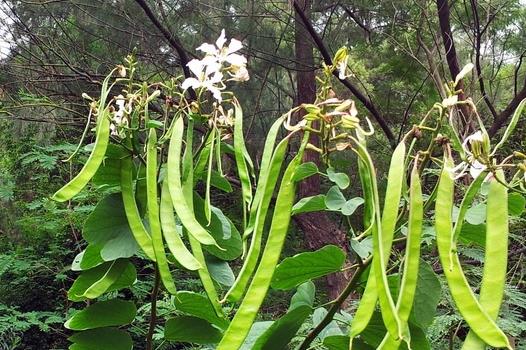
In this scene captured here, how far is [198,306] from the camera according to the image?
2.06 feet

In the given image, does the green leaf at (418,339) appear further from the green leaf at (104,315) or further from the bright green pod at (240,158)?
the green leaf at (104,315)

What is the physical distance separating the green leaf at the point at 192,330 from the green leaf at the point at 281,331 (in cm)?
10

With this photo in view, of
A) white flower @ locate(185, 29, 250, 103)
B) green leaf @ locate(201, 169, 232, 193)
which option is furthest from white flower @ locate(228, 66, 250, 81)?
green leaf @ locate(201, 169, 232, 193)

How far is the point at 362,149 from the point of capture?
0.42 meters

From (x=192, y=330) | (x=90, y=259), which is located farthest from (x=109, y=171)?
(x=192, y=330)

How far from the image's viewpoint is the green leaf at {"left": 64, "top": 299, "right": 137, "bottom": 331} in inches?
25.4

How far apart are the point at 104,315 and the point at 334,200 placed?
1.02 ft

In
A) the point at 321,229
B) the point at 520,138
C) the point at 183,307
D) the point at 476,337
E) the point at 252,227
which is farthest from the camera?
the point at 321,229

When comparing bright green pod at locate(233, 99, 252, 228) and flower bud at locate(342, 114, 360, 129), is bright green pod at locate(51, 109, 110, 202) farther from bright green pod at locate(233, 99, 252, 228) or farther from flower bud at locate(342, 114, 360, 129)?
flower bud at locate(342, 114, 360, 129)

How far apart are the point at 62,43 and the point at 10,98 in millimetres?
515

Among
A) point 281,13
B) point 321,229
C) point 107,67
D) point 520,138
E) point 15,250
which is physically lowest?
point 15,250

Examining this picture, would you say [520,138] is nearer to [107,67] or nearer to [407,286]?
[107,67]

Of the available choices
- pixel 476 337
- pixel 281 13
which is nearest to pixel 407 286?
pixel 476 337

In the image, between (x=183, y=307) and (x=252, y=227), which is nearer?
(x=252, y=227)
